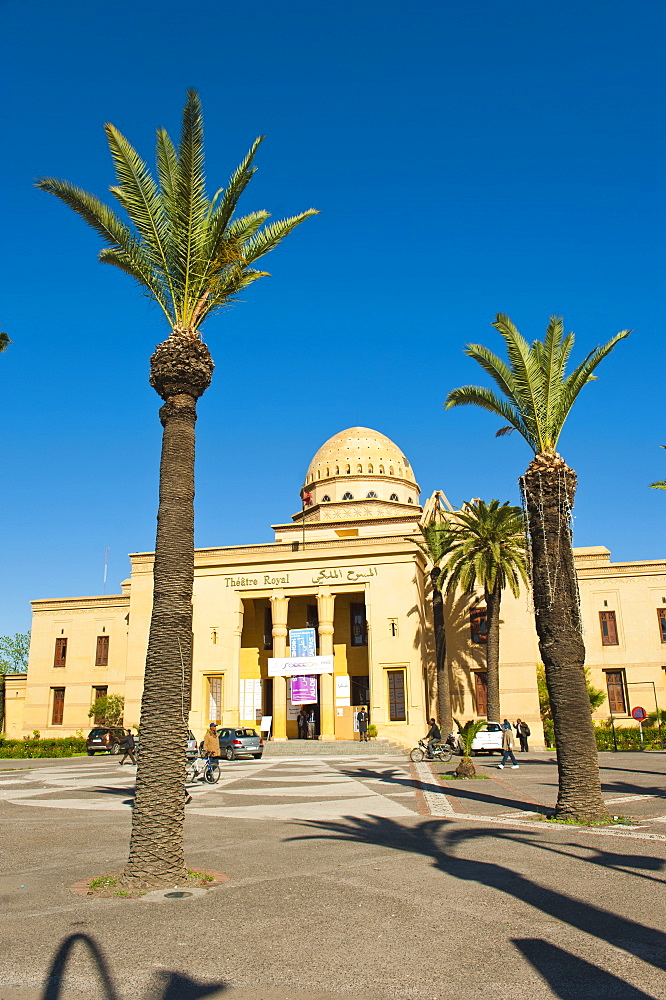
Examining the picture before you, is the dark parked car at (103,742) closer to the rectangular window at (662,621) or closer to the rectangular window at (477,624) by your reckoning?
the rectangular window at (477,624)

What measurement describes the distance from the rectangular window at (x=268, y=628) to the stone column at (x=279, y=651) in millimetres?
2197

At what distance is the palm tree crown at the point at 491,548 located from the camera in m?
32.7

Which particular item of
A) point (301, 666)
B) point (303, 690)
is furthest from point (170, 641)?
point (303, 690)

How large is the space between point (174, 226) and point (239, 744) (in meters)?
23.0

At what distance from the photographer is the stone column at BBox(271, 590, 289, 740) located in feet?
118

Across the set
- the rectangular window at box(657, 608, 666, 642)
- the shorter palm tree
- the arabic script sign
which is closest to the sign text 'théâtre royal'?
the arabic script sign

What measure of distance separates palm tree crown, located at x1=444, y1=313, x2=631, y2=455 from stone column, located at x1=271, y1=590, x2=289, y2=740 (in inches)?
962

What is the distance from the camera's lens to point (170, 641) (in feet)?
30.0

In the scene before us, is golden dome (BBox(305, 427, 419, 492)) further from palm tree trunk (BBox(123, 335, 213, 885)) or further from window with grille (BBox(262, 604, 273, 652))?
palm tree trunk (BBox(123, 335, 213, 885))

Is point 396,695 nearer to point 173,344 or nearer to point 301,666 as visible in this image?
point 301,666

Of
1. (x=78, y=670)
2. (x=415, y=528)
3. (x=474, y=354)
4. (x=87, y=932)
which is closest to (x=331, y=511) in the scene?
(x=415, y=528)

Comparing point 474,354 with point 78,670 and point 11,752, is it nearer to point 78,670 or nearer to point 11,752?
point 11,752

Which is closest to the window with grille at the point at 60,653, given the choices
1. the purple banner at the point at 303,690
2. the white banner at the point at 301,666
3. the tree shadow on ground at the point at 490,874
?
the white banner at the point at 301,666

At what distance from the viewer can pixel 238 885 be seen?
26.6 feet
